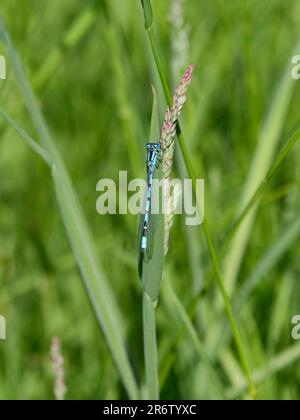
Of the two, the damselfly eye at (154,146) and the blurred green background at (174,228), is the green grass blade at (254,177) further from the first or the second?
the damselfly eye at (154,146)

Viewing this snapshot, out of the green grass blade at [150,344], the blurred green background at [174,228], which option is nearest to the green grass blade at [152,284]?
the green grass blade at [150,344]

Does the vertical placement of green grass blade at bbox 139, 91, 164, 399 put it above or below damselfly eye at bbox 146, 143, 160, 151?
below

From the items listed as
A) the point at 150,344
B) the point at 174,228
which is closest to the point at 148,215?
the point at 150,344

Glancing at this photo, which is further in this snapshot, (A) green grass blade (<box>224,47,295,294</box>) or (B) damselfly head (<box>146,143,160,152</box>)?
(A) green grass blade (<box>224,47,295,294</box>)

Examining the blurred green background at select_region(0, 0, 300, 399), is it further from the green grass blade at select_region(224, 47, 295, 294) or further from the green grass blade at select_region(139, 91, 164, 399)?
the green grass blade at select_region(139, 91, 164, 399)

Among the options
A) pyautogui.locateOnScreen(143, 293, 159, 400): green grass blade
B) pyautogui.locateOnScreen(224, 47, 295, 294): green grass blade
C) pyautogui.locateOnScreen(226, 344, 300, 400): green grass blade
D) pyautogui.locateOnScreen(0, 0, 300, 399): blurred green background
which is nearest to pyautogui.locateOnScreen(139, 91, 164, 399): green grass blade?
pyautogui.locateOnScreen(143, 293, 159, 400): green grass blade
